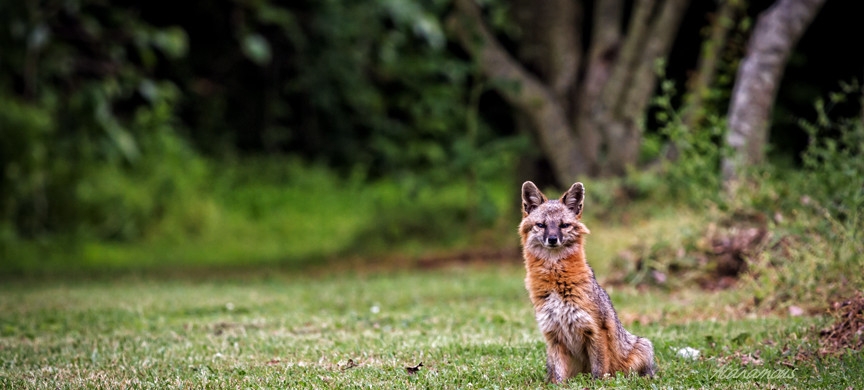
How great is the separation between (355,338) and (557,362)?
224cm

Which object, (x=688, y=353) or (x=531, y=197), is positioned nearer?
(x=531, y=197)

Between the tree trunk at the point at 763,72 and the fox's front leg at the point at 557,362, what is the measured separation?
595cm

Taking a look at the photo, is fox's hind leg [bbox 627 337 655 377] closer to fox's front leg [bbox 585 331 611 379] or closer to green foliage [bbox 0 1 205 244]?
fox's front leg [bbox 585 331 611 379]

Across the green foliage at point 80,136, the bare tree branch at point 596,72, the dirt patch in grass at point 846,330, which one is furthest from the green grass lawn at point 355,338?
the green foliage at point 80,136

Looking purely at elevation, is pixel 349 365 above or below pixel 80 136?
below

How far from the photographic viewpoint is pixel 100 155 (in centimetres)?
1627

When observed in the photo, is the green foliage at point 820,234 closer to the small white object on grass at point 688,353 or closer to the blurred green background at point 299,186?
the blurred green background at point 299,186

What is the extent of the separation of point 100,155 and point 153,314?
859cm

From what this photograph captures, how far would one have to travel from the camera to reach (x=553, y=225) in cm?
516

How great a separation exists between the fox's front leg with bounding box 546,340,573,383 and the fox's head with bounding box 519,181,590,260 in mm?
513

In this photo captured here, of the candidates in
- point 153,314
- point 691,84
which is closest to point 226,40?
point 691,84

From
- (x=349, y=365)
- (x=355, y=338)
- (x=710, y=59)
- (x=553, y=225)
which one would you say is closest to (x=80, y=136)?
(x=710, y=59)

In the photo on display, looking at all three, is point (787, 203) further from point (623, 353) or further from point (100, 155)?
point (100, 155)

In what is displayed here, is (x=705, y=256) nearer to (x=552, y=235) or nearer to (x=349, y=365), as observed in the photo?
(x=552, y=235)
